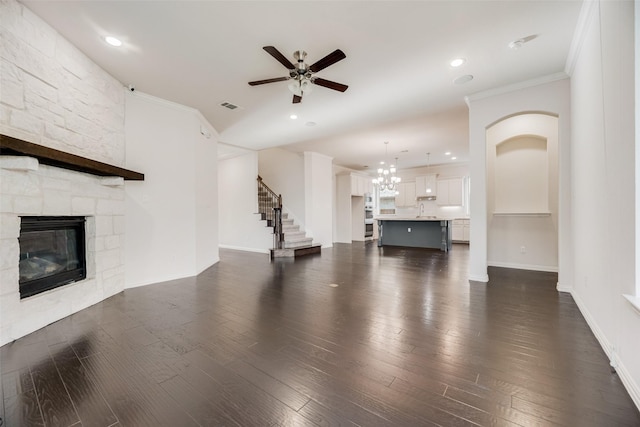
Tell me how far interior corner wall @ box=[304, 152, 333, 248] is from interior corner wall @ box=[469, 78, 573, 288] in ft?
15.5

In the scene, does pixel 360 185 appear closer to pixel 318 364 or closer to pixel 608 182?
pixel 608 182

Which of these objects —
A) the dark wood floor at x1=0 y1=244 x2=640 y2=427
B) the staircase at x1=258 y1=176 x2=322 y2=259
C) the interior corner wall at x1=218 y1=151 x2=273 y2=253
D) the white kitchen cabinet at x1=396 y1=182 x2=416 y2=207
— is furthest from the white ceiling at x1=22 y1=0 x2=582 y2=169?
the white kitchen cabinet at x1=396 y1=182 x2=416 y2=207

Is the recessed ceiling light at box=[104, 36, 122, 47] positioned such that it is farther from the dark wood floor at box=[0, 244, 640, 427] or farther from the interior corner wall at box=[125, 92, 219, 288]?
the dark wood floor at box=[0, 244, 640, 427]

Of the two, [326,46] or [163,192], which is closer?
[326,46]

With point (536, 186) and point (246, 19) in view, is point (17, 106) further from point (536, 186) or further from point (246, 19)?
point (536, 186)

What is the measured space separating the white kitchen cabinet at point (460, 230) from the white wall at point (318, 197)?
471 centimetres

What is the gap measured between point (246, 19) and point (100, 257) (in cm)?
344

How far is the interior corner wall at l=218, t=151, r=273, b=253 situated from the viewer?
7539mm

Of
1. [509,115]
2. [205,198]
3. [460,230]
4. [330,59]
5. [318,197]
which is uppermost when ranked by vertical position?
[330,59]

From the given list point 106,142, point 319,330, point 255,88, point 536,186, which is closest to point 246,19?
point 255,88

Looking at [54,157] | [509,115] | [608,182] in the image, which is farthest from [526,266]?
[54,157]

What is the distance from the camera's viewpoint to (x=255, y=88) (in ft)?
12.7

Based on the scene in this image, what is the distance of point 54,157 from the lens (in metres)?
2.46

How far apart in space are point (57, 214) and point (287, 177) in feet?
20.4
